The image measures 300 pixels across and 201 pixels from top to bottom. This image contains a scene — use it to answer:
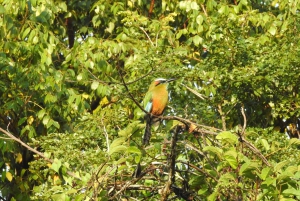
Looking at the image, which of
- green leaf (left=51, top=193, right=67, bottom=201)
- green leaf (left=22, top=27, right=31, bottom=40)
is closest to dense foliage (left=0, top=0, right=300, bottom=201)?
green leaf (left=22, top=27, right=31, bottom=40)

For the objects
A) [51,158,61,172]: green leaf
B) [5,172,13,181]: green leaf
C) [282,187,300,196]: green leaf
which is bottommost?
[5,172,13,181]: green leaf

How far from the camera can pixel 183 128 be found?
4.07 meters

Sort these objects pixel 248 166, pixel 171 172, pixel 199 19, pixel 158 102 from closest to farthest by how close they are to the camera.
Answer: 1. pixel 248 166
2. pixel 171 172
3. pixel 158 102
4. pixel 199 19

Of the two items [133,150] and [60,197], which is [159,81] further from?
[133,150]

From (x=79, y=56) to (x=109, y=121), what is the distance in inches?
70.0

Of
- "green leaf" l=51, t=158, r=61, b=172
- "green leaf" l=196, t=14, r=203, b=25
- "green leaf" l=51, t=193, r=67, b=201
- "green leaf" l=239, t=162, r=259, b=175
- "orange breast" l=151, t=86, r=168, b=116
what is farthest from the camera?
"green leaf" l=196, t=14, r=203, b=25

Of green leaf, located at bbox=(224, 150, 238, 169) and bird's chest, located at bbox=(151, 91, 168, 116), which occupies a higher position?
green leaf, located at bbox=(224, 150, 238, 169)

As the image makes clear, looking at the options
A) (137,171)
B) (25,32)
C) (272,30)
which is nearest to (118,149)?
(137,171)

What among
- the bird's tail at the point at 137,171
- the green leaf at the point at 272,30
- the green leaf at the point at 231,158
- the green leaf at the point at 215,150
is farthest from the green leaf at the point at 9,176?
the green leaf at the point at 231,158

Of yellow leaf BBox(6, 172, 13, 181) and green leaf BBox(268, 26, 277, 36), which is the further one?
yellow leaf BBox(6, 172, 13, 181)

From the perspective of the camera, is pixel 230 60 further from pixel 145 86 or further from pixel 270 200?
pixel 270 200

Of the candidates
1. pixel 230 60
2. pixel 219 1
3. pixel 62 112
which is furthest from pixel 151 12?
pixel 230 60

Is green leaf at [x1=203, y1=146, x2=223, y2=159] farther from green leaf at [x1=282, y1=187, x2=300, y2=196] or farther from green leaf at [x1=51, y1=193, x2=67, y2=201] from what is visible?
green leaf at [x1=51, y1=193, x2=67, y2=201]

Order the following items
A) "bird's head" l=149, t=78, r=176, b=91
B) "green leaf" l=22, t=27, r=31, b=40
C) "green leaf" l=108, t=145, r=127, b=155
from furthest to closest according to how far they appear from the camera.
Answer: "green leaf" l=22, t=27, r=31, b=40
"bird's head" l=149, t=78, r=176, b=91
"green leaf" l=108, t=145, r=127, b=155
